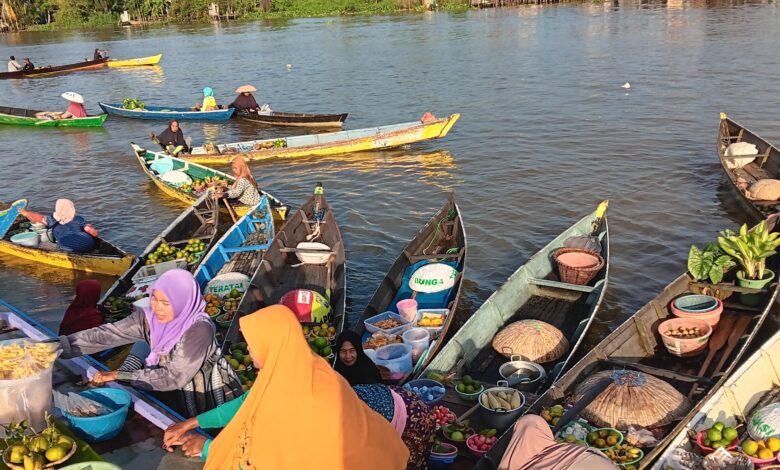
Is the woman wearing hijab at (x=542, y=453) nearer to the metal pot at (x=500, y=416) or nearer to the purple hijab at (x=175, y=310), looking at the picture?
the metal pot at (x=500, y=416)

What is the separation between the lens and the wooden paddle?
6553 mm

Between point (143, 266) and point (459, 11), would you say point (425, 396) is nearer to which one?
point (143, 266)

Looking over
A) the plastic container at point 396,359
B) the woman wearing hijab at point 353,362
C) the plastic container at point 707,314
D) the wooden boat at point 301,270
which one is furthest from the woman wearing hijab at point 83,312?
the plastic container at point 707,314

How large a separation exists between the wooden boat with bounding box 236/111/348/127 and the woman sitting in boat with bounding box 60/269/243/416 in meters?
13.8

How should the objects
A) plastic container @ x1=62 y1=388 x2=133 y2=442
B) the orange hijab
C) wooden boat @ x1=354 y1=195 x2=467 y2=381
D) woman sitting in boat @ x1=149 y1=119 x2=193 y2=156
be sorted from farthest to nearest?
1. woman sitting in boat @ x1=149 y1=119 x2=193 y2=156
2. wooden boat @ x1=354 y1=195 x2=467 y2=381
3. plastic container @ x1=62 y1=388 x2=133 y2=442
4. the orange hijab

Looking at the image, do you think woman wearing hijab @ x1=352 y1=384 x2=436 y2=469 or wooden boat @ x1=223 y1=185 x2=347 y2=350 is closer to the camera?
woman wearing hijab @ x1=352 y1=384 x2=436 y2=469

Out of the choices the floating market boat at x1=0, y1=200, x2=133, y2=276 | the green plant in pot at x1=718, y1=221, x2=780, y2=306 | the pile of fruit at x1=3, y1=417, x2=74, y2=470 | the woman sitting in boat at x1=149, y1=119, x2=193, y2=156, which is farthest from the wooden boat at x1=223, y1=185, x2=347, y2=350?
the woman sitting in boat at x1=149, y1=119, x2=193, y2=156

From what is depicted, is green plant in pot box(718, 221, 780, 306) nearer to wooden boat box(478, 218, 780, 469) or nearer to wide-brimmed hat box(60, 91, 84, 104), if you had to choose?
wooden boat box(478, 218, 780, 469)

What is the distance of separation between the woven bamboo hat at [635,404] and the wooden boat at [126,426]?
350 centimetres

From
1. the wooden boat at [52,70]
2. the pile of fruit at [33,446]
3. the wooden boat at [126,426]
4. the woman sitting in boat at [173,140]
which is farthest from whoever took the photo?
the wooden boat at [52,70]

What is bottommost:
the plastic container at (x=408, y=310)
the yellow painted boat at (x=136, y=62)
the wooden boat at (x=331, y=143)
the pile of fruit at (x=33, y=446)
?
the plastic container at (x=408, y=310)

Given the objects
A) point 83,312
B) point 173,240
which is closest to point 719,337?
point 83,312

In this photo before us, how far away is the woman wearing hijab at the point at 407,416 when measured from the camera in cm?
388

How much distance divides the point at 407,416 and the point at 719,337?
14.9 feet
